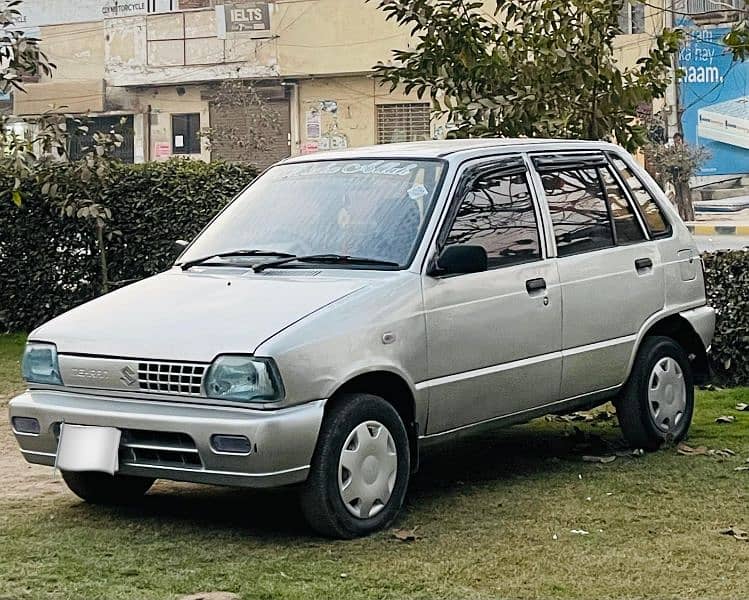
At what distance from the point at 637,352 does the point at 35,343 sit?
3.32 meters

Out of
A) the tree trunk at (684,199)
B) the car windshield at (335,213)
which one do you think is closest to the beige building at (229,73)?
the tree trunk at (684,199)

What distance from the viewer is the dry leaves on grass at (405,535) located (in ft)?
20.2

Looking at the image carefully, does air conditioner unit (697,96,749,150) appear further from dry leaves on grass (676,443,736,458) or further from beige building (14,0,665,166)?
dry leaves on grass (676,443,736,458)

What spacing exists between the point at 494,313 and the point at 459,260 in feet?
1.40

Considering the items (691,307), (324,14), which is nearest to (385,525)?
(691,307)

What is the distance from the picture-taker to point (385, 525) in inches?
247

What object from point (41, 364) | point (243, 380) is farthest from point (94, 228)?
point (243, 380)

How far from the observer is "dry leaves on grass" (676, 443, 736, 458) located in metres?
7.91

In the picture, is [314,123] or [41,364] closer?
[41,364]

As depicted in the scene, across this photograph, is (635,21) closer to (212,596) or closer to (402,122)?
(402,122)

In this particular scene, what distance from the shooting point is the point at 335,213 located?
698 cm

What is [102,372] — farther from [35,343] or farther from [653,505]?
[653,505]

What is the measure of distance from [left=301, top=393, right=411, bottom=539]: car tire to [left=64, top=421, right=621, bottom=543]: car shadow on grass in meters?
0.21

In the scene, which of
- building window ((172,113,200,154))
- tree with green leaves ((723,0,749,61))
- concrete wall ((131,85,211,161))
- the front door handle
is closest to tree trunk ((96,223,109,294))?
tree with green leaves ((723,0,749,61))
